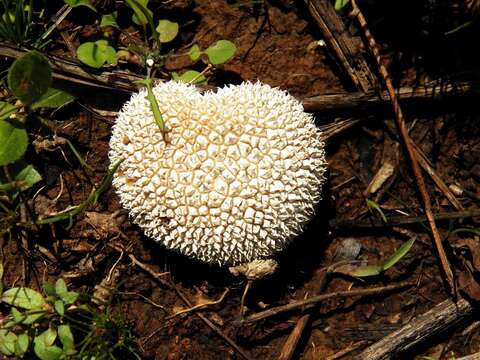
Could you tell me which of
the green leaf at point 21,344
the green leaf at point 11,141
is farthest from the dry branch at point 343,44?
the green leaf at point 21,344

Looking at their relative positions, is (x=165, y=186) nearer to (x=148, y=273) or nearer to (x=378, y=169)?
(x=148, y=273)

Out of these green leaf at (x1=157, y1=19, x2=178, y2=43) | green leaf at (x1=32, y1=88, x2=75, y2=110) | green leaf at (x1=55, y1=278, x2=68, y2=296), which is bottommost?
green leaf at (x1=55, y1=278, x2=68, y2=296)

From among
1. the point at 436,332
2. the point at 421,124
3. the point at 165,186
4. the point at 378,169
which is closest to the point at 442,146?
the point at 421,124

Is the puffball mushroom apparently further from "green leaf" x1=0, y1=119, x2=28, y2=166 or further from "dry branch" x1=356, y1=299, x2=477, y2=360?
"dry branch" x1=356, y1=299, x2=477, y2=360

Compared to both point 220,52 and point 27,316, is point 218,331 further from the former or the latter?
point 220,52

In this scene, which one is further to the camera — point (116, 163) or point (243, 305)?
point (243, 305)

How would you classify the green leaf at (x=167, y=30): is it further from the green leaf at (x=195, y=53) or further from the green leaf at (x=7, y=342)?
the green leaf at (x=7, y=342)

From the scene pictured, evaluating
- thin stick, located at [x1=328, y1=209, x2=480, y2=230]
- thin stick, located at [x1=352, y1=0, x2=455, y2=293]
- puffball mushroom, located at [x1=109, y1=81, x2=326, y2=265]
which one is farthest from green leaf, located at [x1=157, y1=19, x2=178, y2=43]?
thin stick, located at [x1=328, y1=209, x2=480, y2=230]

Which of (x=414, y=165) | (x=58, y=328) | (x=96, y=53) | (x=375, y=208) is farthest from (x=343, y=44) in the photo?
(x=58, y=328)
